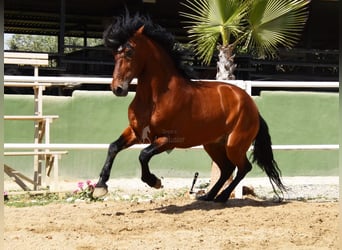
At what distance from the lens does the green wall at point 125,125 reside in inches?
386

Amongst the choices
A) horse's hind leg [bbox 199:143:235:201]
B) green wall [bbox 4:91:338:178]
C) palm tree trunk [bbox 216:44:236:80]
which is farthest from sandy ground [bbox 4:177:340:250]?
green wall [bbox 4:91:338:178]

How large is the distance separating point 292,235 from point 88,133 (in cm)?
567

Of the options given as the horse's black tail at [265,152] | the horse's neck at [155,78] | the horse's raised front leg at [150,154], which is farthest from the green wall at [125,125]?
the horse's raised front leg at [150,154]

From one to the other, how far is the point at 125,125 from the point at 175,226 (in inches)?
198

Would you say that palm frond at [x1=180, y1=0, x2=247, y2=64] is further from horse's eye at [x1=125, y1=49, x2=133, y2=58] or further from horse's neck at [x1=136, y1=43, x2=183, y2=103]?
horse's eye at [x1=125, y1=49, x2=133, y2=58]

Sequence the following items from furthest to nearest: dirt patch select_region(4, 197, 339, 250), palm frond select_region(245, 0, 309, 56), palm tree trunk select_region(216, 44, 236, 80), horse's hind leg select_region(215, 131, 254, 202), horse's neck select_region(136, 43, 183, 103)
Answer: palm tree trunk select_region(216, 44, 236, 80)
palm frond select_region(245, 0, 309, 56)
horse's hind leg select_region(215, 131, 254, 202)
horse's neck select_region(136, 43, 183, 103)
dirt patch select_region(4, 197, 339, 250)

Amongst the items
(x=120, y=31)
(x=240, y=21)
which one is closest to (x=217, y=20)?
(x=240, y=21)

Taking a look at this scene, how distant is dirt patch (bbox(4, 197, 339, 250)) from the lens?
4363 mm

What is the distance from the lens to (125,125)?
991 cm

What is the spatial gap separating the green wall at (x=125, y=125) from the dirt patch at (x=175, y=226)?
3.47m

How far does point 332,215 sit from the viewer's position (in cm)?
565

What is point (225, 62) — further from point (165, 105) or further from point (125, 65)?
point (125, 65)

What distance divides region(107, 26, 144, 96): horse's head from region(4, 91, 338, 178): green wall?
4147mm

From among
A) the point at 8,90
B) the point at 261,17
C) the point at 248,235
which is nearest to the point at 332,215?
the point at 248,235
